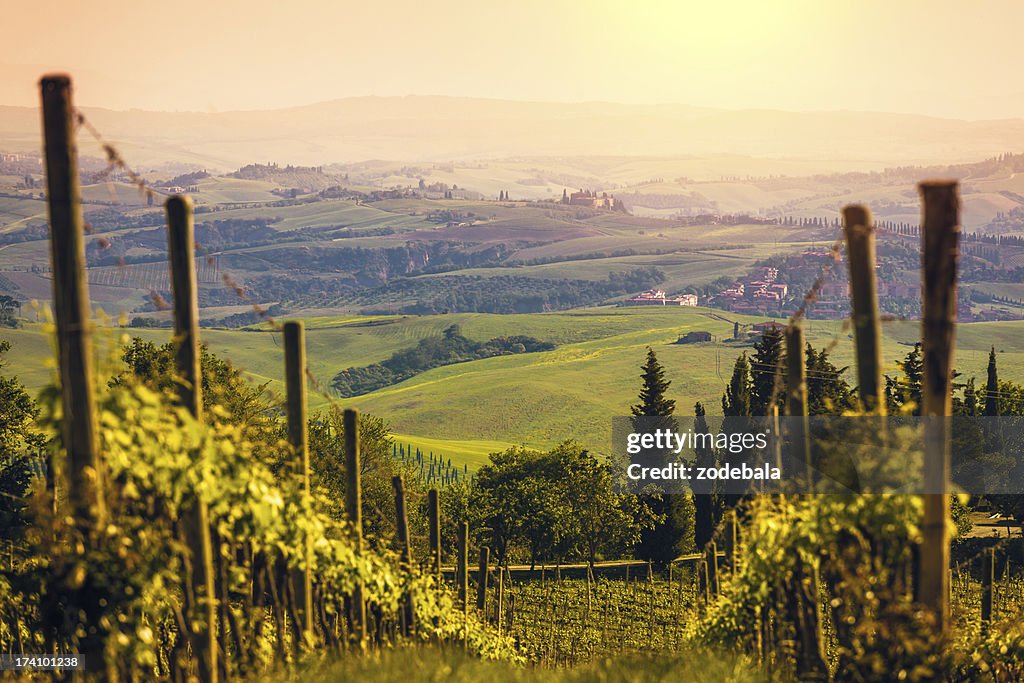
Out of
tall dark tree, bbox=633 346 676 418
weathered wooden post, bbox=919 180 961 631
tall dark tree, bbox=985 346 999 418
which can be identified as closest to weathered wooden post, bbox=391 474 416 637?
weathered wooden post, bbox=919 180 961 631

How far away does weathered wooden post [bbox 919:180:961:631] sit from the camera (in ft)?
→ 33.7

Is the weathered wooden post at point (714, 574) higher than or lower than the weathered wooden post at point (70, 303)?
lower

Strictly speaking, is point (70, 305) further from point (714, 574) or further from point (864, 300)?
point (714, 574)

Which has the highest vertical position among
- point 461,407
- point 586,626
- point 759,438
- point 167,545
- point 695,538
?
point 167,545

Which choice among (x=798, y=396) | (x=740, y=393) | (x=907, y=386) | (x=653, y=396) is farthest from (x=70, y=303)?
(x=653, y=396)

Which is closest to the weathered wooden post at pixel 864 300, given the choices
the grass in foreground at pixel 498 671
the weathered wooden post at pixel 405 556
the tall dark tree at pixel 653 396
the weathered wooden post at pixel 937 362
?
the weathered wooden post at pixel 937 362

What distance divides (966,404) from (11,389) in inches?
2136

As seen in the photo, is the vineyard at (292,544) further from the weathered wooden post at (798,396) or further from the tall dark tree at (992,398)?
the tall dark tree at (992,398)

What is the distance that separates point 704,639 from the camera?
17844mm

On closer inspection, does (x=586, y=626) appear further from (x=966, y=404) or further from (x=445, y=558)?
(x=966, y=404)

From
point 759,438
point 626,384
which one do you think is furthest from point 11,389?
point 626,384

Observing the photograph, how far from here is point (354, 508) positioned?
56.6ft

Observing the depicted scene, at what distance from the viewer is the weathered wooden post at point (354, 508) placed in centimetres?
1642

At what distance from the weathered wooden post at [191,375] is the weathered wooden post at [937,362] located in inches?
244
